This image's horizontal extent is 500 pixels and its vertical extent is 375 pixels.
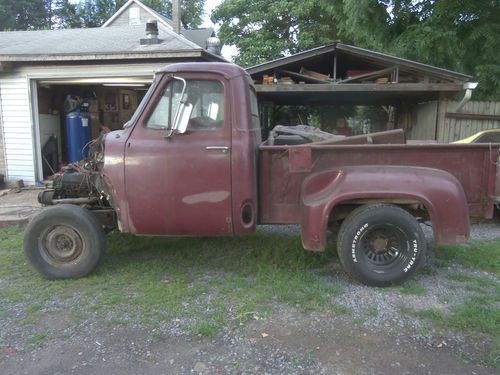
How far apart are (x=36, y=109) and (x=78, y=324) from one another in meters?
8.25

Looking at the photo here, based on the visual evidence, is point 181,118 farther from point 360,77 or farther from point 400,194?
point 360,77

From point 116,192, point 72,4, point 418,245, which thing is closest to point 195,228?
point 116,192

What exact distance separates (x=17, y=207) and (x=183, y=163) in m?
5.23

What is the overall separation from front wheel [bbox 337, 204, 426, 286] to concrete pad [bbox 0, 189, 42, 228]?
16.6 ft

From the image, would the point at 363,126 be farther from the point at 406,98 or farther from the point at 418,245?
the point at 418,245

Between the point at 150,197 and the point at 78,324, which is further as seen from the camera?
the point at 150,197

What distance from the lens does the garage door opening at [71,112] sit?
451 inches

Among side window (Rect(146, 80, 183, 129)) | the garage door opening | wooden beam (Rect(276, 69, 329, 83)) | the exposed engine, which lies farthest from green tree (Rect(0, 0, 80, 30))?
side window (Rect(146, 80, 183, 129))

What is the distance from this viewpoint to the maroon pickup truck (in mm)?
4289

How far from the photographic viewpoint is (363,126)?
2005cm

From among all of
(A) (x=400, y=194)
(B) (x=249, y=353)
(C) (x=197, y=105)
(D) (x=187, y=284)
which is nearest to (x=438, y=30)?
(A) (x=400, y=194)


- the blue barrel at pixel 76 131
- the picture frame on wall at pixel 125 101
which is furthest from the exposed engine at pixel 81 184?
the picture frame on wall at pixel 125 101

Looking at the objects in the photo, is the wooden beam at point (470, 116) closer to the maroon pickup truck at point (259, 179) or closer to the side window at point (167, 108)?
the maroon pickup truck at point (259, 179)

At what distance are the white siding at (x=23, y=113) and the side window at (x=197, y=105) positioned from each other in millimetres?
5860
